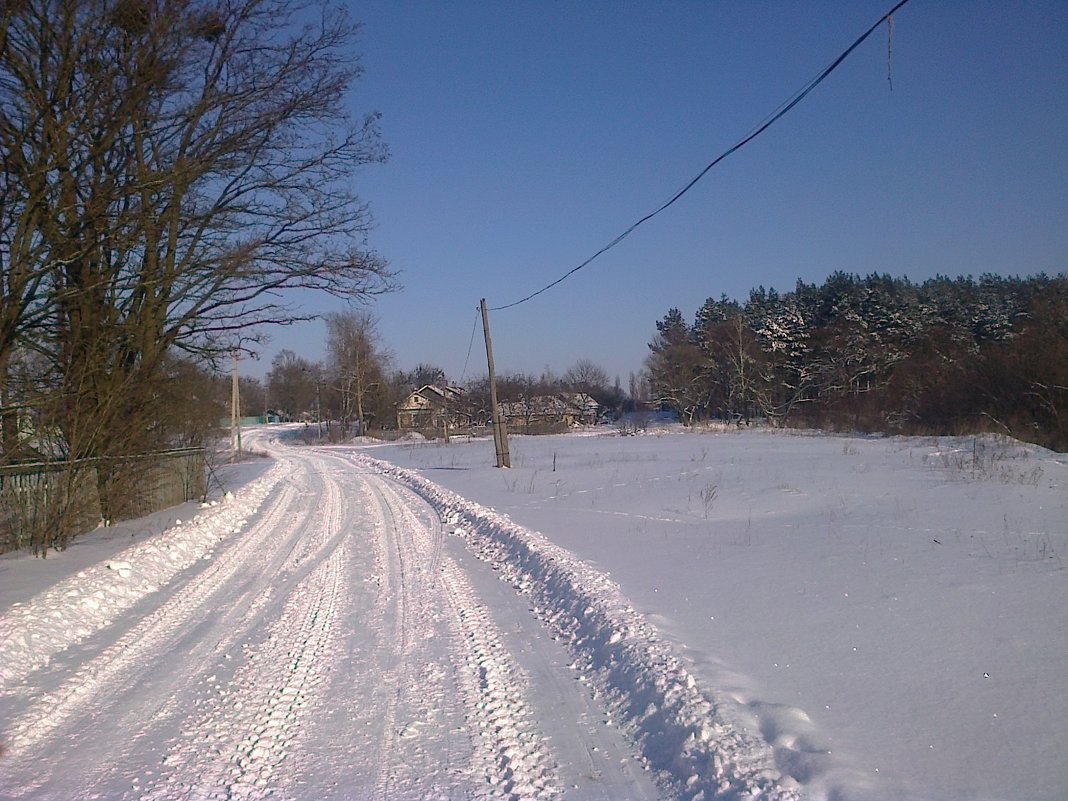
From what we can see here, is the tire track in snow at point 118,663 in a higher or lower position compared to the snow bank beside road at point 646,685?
higher

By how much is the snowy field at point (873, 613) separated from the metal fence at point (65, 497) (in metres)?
7.77

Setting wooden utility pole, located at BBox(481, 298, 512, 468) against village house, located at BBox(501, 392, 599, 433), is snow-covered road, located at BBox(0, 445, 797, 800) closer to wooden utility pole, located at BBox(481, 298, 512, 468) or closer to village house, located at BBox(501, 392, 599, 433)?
wooden utility pole, located at BBox(481, 298, 512, 468)

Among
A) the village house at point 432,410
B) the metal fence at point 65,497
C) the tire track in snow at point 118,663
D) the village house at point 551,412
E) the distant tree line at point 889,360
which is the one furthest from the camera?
the village house at point 432,410

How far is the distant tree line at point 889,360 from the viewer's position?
41.9m

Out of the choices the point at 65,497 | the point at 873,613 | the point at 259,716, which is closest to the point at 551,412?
the point at 65,497

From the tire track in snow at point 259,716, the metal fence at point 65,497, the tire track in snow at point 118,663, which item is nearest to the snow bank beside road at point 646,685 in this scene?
the tire track in snow at point 259,716

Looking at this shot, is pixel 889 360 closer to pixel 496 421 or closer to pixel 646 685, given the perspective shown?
pixel 496 421

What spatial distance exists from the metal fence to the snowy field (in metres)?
7.77

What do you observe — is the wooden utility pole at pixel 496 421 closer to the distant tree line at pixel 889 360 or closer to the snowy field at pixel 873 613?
the snowy field at pixel 873 613

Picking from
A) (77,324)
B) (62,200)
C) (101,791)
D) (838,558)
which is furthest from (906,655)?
(77,324)

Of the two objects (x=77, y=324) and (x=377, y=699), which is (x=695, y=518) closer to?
(x=377, y=699)

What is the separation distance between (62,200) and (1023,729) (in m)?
13.4

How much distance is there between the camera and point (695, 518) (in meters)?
15.0

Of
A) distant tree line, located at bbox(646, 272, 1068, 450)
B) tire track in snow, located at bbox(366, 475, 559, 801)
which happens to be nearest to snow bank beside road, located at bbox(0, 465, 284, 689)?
tire track in snow, located at bbox(366, 475, 559, 801)
